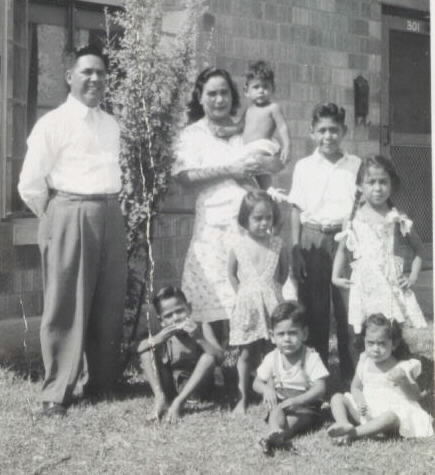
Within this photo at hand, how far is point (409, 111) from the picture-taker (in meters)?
10.2

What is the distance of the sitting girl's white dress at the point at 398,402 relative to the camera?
190 inches

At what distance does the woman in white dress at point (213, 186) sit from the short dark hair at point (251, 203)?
15 centimetres

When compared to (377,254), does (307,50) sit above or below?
above

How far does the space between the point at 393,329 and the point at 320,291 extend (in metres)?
0.91

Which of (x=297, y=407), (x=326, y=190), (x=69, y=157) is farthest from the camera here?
(x=326, y=190)

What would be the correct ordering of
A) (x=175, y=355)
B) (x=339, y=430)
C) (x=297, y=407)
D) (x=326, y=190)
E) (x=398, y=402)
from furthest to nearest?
(x=326, y=190) → (x=175, y=355) → (x=297, y=407) → (x=398, y=402) → (x=339, y=430)

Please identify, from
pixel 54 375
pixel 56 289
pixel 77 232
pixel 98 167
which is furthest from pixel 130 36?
pixel 54 375

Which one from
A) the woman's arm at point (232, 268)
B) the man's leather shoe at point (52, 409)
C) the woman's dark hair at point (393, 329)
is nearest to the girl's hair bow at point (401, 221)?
the woman's dark hair at point (393, 329)

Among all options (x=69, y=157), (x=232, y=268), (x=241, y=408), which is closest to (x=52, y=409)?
(x=241, y=408)

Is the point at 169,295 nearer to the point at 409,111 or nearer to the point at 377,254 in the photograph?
the point at 377,254

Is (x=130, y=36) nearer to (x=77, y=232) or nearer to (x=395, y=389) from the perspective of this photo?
(x=77, y=232)

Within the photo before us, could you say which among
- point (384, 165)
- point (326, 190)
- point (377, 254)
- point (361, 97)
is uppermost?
point (361, 97)

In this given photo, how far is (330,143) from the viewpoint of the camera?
5.64 metres

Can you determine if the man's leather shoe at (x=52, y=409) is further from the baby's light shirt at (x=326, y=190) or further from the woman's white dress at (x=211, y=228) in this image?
the baby's light shirt at (x=326, y=190)
